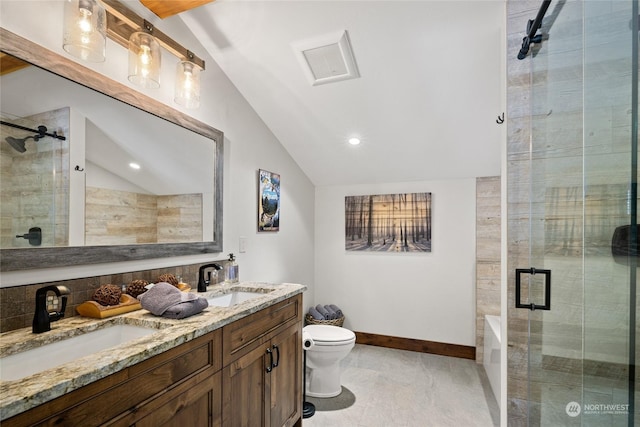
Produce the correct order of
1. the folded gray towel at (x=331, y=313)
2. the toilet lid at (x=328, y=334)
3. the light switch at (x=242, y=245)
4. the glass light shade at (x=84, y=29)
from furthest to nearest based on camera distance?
the folded gray towel at (x=331, y=313) < the toilet lid at (x=328, y=334) < the light switch at (x=242, y=245) < the glass light shade at (x=84, y=29)

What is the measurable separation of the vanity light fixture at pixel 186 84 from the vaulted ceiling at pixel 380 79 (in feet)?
1.30

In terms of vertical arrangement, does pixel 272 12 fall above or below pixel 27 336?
above

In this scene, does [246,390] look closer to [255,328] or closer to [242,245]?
[255,328]

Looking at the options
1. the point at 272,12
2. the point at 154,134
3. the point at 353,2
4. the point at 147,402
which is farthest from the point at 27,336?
the point at 353,2

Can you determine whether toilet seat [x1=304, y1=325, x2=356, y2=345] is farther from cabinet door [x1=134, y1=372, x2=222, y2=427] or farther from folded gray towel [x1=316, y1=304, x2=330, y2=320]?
cabinet door [x1=134, y1=372, x2=222, y2=427]

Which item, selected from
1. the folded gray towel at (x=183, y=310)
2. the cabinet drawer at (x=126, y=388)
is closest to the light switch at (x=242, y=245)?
the folded gray towel at (x=183, y=310)

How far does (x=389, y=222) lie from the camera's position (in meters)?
3.39

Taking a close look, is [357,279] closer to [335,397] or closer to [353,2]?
[335,397]

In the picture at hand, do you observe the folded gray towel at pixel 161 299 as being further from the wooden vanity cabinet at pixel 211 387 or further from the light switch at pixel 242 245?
the light switch at pixel 242 245

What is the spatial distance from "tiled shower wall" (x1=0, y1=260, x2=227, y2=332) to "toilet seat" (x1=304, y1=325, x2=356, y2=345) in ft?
4.05

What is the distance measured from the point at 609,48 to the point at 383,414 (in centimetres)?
234

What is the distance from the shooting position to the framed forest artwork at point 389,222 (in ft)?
10.7

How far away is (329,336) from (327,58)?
2055 millimetres

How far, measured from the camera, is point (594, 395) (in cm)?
102
